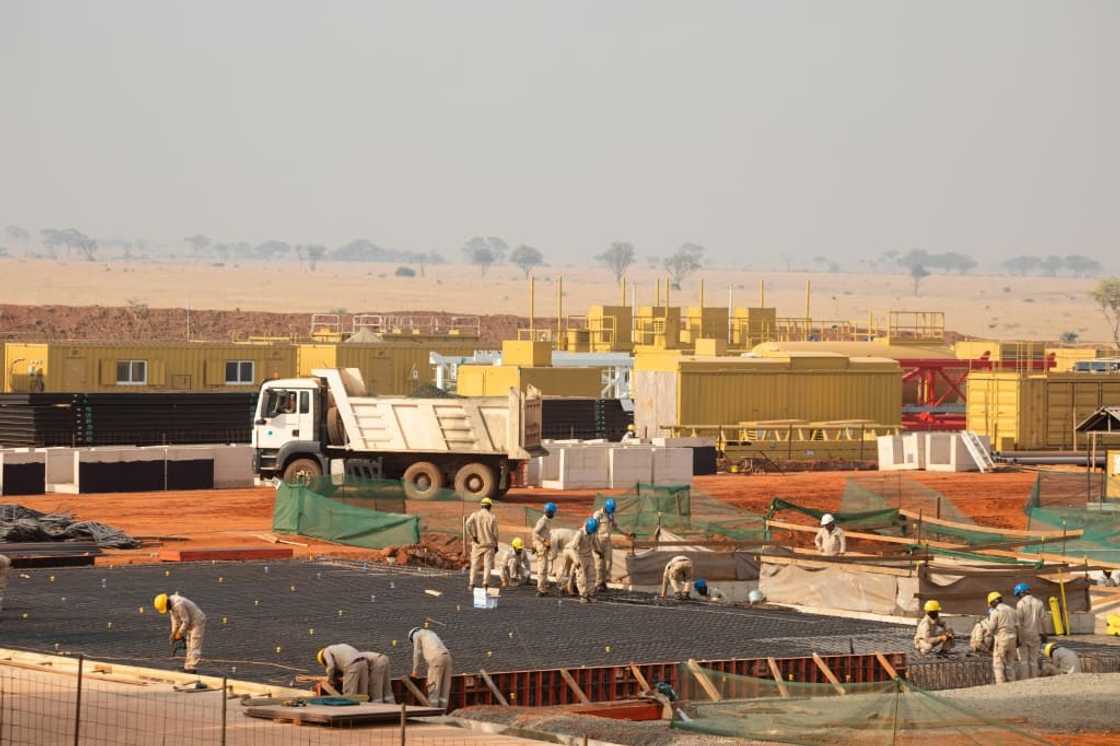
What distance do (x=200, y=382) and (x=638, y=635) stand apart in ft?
127

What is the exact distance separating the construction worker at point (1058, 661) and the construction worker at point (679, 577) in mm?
7002

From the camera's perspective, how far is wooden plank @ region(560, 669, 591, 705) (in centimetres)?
2083

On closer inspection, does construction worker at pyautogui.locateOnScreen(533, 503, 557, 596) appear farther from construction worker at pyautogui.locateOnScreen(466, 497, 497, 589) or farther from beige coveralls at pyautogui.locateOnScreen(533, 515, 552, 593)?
construction worker at pyautogui.locateOnScreen(466, 497, 497, 589)

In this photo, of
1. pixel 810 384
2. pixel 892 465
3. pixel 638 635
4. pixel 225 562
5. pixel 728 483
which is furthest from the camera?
pixel 810 384

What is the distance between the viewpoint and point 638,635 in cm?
2533

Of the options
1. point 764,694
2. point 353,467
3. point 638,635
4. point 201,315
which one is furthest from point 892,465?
point 201,315

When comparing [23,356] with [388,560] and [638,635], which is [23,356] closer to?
[388,560]

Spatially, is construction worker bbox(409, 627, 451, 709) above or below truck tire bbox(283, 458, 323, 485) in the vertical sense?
below

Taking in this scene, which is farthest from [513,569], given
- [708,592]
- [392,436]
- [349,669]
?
[392,436]

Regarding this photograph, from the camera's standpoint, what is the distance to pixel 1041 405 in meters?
60.6

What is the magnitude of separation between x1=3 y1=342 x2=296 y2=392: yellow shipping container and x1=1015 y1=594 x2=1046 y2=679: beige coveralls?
1647 inches

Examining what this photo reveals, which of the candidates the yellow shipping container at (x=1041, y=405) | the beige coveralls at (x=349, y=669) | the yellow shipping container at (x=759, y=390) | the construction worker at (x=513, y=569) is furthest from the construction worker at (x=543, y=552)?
the yellow shipping container at (x=1041, y=405)

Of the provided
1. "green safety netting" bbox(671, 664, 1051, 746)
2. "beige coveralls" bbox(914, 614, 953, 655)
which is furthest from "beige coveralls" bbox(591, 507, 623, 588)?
"green safety netting" bbox(671, 664, 1051, 746)

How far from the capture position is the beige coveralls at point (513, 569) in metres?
30.1
